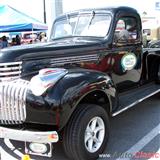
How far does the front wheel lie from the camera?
3559mm

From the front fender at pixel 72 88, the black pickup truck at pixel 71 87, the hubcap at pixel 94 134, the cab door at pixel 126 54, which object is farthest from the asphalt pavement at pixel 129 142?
the front fender at pixel 72 88

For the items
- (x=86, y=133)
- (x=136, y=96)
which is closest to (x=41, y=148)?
(x=86, y=133)

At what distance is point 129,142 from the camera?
4.52m

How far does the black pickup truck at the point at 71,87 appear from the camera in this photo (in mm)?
3424

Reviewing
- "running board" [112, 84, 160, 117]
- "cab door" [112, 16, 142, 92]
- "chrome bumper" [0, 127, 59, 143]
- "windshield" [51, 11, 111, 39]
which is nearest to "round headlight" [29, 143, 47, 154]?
"chrome bumper" [0, 127, 59, 143]

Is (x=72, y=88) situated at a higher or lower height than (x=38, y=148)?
higher

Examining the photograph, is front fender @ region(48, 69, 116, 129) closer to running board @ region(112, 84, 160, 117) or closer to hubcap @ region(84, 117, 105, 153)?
hubcap @ region(84, 117, 105, 153)

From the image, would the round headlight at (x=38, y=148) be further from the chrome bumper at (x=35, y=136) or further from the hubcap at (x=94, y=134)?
the hubcap at (x=94, y=134)

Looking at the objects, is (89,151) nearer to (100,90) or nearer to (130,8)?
(100,90)

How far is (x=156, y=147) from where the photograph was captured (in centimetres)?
431

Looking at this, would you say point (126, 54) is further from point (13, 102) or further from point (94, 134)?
point (13, 102)

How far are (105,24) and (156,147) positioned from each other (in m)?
2.04

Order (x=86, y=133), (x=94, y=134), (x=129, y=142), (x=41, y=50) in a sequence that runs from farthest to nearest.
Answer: (x=129, y=142) < (x=41, y=50) < (x=94, y=134) < (x=86, y=133)

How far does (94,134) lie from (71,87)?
2.44ft
